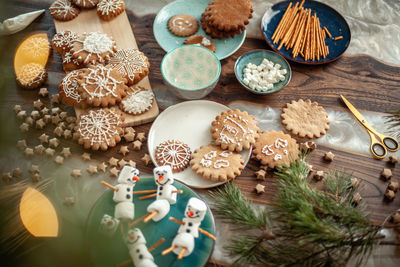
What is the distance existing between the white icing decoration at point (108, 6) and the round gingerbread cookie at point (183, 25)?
0.85ft

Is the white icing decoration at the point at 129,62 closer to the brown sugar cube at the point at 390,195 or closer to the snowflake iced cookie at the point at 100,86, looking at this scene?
the snowflake iced cookie at the point at 100,86

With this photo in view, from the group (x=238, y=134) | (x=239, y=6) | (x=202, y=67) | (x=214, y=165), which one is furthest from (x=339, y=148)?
(x=239, y=6)

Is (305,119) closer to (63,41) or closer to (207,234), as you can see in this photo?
(207,234)

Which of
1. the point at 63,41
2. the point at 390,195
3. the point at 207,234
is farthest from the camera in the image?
the point at 63,41

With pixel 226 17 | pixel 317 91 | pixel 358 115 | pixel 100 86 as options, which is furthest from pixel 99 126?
pixel 358 115

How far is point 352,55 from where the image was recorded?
1.67 m

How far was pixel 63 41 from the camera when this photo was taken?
1516mm

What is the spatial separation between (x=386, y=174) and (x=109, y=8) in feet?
4.71

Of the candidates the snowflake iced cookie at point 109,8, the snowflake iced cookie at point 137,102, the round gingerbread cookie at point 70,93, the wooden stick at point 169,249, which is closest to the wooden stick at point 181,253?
the wooden stick at point 169,249

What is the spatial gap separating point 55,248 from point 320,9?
1.63m

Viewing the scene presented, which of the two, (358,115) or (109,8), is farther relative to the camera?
(109,8)

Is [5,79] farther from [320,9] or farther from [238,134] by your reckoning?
[320,9]

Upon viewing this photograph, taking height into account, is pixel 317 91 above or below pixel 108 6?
below

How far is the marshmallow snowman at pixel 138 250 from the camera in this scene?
901 mm
